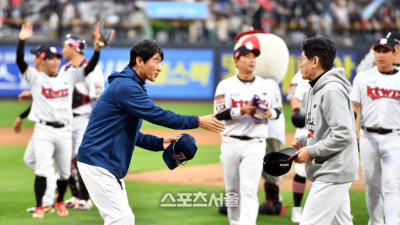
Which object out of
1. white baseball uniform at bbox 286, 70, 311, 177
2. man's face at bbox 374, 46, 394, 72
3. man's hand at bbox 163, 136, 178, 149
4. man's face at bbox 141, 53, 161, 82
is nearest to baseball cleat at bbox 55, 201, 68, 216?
white baseball uniform at bbox 286, 70, 311, 177

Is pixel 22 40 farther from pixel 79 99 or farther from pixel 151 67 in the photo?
pixel 151 67

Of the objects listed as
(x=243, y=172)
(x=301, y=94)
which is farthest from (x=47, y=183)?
(x=301, y=94)

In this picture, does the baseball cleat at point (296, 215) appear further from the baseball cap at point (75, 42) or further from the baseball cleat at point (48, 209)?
the baseball cap at point (75, 42)

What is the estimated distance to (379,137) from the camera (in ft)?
24.5

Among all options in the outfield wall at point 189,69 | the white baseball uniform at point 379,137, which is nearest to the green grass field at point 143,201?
the white baseball uniform at point 379,137

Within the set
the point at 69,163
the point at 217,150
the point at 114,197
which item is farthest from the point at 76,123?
the point at 217,150

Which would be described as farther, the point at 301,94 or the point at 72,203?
the point at 72,203

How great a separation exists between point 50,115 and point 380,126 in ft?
13.9

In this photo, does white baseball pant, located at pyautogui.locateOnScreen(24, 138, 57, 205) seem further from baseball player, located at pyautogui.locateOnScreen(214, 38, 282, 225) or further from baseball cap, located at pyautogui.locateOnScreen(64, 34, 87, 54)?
baseball player, located at pyautogui.locateOnScreen(214, 38, 282, 225)

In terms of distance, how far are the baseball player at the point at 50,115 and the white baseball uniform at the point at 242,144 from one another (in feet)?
6.43

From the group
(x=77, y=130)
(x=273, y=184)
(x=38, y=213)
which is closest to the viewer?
(x=38, y=213)

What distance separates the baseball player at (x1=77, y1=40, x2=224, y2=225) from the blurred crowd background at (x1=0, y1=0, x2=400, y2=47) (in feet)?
61.2

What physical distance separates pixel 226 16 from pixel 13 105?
32.0 ft

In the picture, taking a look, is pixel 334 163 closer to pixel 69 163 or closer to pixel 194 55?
pixel 69 163
